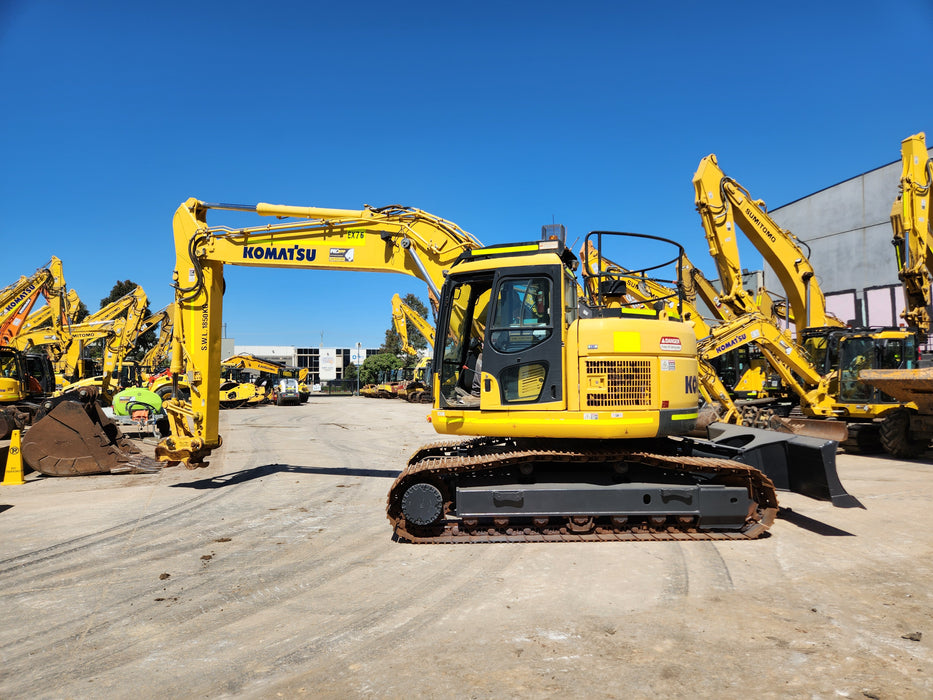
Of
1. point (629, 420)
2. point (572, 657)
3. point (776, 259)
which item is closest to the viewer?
point (572, 657)

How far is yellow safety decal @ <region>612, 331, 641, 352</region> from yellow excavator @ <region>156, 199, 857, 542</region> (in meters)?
0.01

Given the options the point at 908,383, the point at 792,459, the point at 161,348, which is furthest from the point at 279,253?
the point at 161,348

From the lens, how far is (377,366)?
6819 centimetres

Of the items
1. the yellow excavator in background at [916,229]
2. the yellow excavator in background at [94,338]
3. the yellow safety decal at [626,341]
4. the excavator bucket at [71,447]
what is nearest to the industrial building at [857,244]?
the yellow excavator in background at [916,229]

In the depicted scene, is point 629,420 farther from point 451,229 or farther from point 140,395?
point 140,395

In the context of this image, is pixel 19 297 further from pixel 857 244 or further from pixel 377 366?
pixel 377 366

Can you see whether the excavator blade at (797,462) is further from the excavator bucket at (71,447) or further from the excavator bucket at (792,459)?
the excavator bucket at (71,447)

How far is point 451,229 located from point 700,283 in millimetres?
15914

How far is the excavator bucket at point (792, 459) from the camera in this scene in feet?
20.7

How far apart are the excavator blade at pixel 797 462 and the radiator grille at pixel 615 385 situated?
1816 mm

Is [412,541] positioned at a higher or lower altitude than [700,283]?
lower

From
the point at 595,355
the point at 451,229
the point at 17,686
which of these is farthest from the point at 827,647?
the point at 451,229

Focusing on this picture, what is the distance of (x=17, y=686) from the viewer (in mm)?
3504

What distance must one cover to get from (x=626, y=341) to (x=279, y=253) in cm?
581
